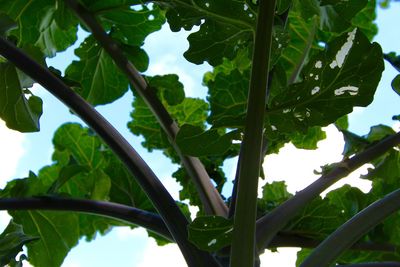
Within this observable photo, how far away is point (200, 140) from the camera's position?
1.18m

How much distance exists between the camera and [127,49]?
5.89 feet

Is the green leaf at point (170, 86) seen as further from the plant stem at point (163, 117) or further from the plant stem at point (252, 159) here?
the plant stem at point (252, 159)

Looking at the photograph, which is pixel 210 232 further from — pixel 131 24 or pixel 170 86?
pixel 131 24

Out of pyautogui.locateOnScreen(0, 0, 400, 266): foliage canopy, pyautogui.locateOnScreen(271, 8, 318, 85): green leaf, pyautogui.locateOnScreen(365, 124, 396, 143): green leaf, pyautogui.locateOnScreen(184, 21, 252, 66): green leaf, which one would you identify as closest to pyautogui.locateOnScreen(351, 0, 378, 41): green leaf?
pyautogui.locateOnScreen(0, 0, 400, 266): foliage canopy

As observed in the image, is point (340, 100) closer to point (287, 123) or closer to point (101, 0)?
point (287, 123)

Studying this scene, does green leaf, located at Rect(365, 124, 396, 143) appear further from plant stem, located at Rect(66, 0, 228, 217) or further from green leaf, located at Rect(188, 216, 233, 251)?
green leaf, located at Rect(188, 216, 233, 251)

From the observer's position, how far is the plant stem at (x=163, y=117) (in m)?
1.41

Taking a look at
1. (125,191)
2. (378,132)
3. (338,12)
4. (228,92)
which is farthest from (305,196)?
(125,191)

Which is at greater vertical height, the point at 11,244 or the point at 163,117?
the point at 163,117

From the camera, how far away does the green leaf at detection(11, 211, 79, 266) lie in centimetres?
165

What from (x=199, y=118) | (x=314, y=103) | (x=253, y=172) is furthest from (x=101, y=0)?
(x=253, y=172)

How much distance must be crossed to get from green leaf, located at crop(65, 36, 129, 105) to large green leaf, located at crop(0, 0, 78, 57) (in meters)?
0.09

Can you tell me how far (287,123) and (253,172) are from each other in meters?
0.25

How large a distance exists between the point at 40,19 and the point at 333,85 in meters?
0.94
